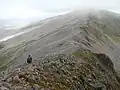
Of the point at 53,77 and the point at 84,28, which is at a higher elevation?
the point at 53,77

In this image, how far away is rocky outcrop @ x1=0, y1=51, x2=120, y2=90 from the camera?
51.2m

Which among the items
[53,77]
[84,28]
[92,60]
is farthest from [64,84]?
[84,28]

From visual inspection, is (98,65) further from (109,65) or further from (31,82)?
(31,82)

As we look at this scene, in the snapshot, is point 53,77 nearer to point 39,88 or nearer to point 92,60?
point 39,88

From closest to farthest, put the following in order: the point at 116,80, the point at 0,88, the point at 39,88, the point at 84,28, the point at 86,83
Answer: the point at 0,88, the point at 39,88, the point at 86,83, the point at 116,80, the point at 84,28

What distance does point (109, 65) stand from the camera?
301 ft

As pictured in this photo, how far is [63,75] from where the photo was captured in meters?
60.4

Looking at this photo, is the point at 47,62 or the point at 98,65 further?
the point at 98,65

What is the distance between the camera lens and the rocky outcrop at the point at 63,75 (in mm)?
51216

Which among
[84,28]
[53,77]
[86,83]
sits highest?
[53,77]

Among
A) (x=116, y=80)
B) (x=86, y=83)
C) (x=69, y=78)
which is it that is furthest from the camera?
(x=116, y=80)

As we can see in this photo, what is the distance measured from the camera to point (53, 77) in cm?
5716

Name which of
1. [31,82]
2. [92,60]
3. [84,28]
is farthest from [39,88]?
[84,28]

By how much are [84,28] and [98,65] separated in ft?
288
